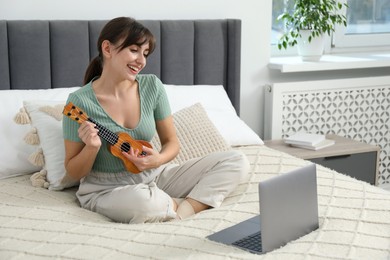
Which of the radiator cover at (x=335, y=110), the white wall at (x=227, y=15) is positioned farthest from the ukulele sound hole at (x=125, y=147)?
the radiator cover at (x=335, y=110)

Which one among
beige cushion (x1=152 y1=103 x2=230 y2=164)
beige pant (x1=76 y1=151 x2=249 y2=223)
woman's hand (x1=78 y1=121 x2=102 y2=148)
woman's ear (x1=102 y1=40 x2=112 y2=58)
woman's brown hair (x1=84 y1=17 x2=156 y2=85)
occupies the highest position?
woman's brown hair (x1=84 y1=17 x2=156 y2=85)

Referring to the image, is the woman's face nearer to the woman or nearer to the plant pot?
the woman

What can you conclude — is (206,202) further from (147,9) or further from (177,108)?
(147,9)

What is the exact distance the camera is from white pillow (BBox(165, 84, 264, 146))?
285 cm

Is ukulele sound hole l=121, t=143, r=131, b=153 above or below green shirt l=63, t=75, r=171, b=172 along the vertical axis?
below

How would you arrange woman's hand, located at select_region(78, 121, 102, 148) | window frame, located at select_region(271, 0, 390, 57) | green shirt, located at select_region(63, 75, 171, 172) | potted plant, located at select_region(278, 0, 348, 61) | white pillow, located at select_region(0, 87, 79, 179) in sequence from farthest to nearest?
window frame, located at select_region(271, 0, 390, 57)
potted plant, located at select_region(278, 0, 348, 61)
white pillow, located at select_region(0, 87, 79, 179)
green shirt, located at select_region(63, 75, 171, 172)
woman's hand, located at select_region(78, 121, 102, 148)

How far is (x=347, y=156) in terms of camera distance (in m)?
3.19

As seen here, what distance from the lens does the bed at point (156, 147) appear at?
1.71 m

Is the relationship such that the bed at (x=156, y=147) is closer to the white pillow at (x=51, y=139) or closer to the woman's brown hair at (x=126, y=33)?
the white pillow at (x=51, y=139)

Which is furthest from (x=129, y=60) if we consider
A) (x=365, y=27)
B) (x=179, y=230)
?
(x=365, y=27)

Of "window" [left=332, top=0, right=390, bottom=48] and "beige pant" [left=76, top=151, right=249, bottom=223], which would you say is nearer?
"beige pant" [left=76, top=151, right=249, bottom=223]

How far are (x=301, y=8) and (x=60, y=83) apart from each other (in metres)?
1.31

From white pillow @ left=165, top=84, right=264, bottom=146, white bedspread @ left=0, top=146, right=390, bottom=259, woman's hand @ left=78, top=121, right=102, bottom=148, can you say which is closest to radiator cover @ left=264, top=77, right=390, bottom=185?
white pillow @ left=165, top=84, right=264, bottom=146

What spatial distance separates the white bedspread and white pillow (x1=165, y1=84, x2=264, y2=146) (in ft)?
1.76
